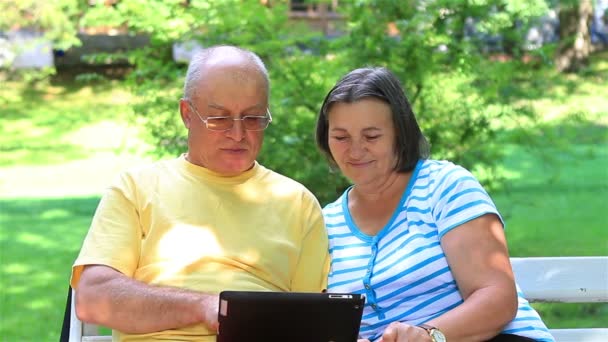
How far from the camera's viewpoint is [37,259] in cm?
712

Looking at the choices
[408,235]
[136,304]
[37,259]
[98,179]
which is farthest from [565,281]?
[98,179]

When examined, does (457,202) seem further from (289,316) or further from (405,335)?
(289,316)

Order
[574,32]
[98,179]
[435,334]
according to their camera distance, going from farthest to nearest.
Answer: [574,32] → [98,179] → [435,334]

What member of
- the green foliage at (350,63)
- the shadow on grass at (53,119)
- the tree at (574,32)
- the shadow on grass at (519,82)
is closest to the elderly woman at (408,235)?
the green foliage at (350,63)

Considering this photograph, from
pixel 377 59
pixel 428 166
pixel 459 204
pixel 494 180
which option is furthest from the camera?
pixel 494 180

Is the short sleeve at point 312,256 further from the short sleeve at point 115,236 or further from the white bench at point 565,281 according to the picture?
the white bench at point 565,281

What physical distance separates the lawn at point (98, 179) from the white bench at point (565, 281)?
2.04 m

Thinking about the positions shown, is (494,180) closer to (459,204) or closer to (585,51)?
(459,204)

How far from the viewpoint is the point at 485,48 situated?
585 cm

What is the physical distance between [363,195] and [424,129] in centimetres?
240

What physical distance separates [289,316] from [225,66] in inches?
37.5

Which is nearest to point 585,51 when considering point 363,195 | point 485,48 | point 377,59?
point 485,48

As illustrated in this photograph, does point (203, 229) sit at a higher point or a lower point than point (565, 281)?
higher

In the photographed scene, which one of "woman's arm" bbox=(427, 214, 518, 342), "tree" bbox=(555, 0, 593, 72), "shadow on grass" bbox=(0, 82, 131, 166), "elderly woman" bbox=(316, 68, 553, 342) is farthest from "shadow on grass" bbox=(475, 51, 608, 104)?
"shadow on grass" bbox=(0, 82, 131, 166)
